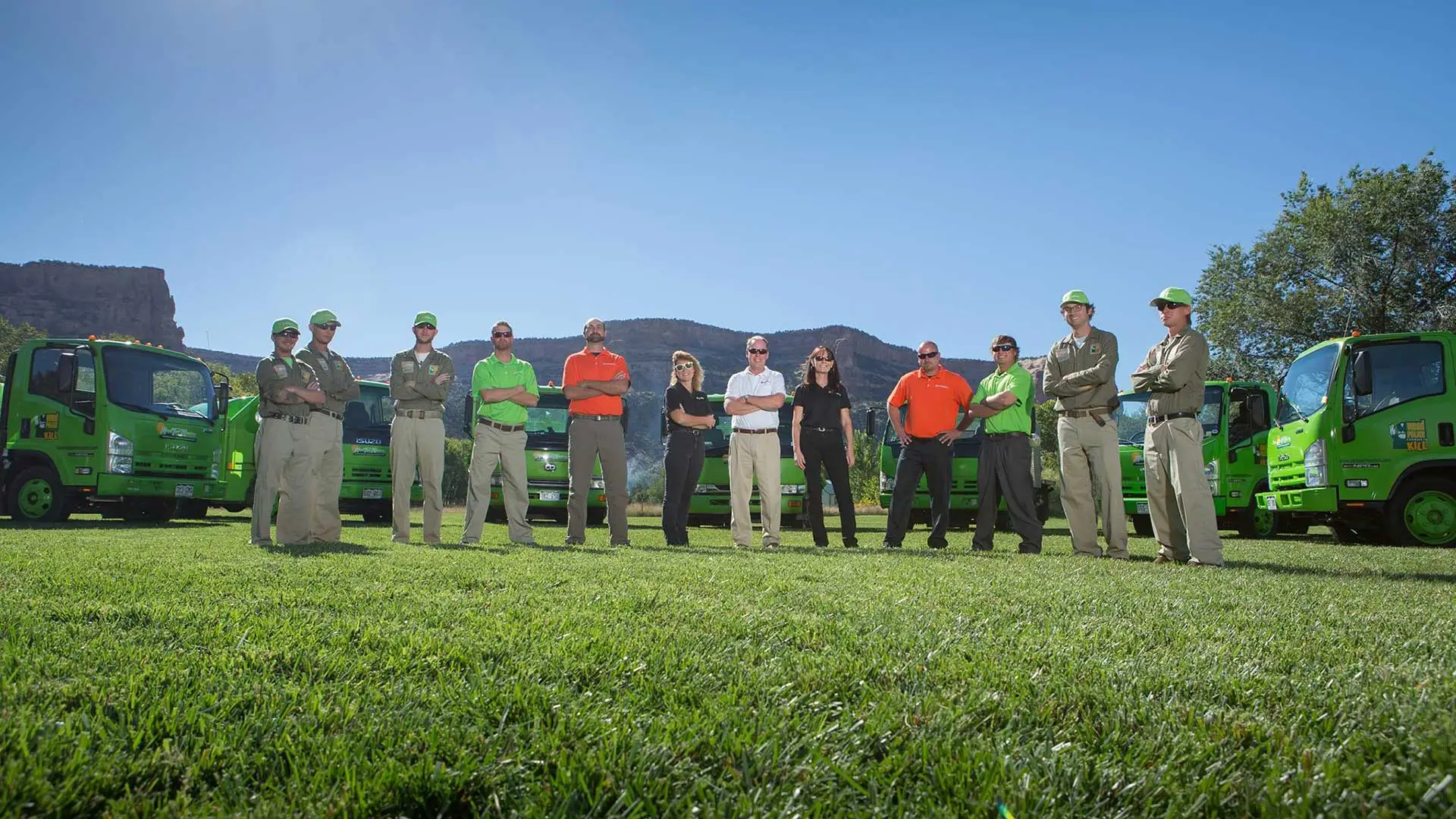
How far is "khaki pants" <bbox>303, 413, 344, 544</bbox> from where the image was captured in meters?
7.56

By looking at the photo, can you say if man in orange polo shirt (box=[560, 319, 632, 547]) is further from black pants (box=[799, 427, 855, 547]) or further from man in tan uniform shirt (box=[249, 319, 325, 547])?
man in tan uniform shirt (box=[249, 319, 325, 547])

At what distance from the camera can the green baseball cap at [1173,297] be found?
21.7 ft

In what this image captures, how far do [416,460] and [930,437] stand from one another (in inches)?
186

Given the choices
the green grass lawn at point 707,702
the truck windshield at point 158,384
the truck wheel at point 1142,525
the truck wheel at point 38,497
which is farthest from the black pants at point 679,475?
the truck wheel at point 1142,525

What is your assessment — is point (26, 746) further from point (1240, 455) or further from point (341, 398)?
point (1240, 455)

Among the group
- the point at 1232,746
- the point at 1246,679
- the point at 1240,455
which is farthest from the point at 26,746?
the point at 1240,455

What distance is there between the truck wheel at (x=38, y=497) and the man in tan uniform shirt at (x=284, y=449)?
6296 millimetres

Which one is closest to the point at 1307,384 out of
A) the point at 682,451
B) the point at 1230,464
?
the point at 1230,464

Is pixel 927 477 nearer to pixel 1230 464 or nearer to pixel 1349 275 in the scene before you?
pixel 1230 464

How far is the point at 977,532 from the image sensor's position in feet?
25.6

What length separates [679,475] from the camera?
823cm

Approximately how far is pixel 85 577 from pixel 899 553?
503 centimetres

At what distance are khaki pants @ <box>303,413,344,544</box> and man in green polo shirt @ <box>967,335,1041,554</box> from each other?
18.1 ft

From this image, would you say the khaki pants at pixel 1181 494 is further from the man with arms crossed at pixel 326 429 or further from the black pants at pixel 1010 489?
the man with arms crossed at pixel 326 429
